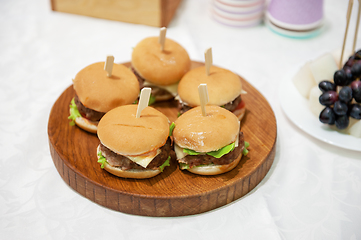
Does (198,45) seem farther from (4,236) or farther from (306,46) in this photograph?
(4,236)

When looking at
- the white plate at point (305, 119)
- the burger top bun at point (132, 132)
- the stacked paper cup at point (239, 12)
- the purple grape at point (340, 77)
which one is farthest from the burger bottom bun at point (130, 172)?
the stacked paper cup at point (239, 12)

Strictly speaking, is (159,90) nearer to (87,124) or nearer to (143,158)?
(87,124)

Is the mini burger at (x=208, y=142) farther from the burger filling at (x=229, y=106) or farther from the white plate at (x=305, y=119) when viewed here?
the white plate at (x=305, y=119)

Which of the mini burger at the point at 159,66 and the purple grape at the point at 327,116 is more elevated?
the mini burger at the point at 159,66

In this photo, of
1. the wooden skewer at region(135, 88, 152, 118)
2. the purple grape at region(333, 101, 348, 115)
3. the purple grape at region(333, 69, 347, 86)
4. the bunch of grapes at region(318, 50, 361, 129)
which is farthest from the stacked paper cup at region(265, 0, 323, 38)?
the wooden skewer at region(135, 88, 152, 118)

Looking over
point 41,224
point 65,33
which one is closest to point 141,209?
point 41,224

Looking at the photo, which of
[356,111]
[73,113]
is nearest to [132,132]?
[73,113]
